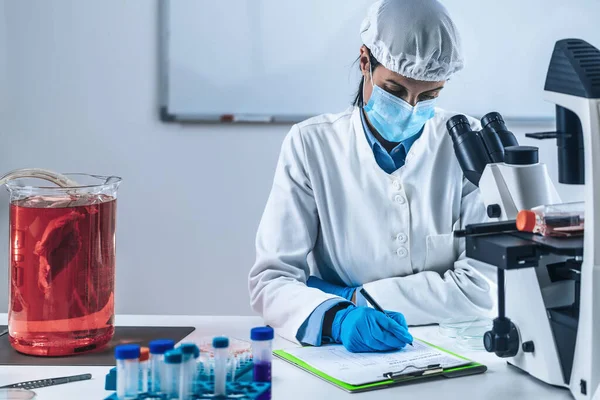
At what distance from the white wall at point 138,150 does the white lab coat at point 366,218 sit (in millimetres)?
1030

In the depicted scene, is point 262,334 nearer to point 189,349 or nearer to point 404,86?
point 189,349

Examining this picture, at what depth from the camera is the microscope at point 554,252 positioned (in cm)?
105

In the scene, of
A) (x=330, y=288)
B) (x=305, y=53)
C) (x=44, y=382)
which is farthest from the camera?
(x=305, y=53)

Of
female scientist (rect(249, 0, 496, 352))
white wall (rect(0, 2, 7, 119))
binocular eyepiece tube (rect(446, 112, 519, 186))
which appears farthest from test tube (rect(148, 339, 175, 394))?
white wall (rect(0, 2, 7, 119))

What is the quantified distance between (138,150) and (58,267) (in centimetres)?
161

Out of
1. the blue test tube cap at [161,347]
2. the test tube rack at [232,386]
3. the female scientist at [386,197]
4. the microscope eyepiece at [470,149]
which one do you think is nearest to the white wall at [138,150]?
the female scientist at [386,197]

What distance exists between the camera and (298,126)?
6.09ft

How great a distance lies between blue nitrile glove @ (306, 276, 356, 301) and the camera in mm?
1698

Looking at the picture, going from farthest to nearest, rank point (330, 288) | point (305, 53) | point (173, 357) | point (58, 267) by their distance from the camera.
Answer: point (305, 53)
point (330, 288)
point (58, 267)
point (173, 357)

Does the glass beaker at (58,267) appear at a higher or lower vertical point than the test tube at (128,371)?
higher

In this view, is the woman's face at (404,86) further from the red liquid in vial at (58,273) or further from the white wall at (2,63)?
the white wall at (2,63)

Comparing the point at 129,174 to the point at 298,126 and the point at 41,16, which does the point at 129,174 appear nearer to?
the point at 41,16

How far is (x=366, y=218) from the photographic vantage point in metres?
1.78

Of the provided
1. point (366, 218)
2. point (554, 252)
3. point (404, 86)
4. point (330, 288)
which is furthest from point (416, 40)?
point (554, 252)
